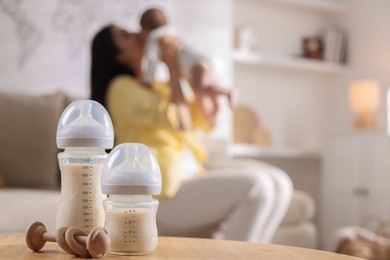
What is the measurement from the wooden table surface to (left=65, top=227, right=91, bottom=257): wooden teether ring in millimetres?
23

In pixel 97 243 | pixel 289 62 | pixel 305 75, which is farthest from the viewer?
A: pixel 305 75

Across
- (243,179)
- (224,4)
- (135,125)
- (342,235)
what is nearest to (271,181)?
(243,179)

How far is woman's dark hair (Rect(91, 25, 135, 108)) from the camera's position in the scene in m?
2.73

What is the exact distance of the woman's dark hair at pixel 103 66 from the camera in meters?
2.73

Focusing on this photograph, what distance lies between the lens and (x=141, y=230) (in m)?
1.02

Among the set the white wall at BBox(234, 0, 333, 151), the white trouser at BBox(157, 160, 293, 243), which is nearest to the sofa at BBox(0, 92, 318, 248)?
the white trouser at BBox(157, 160, 293, 243)

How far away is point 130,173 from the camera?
0.99m

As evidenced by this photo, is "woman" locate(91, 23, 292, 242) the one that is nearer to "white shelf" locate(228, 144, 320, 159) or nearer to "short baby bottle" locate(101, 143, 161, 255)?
"short baby bottle" locate(101, 143, 161, 255)

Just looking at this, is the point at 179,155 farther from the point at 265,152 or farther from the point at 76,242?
the point at 265,152

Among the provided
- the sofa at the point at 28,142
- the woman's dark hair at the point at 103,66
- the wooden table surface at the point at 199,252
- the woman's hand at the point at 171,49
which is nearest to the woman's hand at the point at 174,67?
the woman's hand at the point at 171,49

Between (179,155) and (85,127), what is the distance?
1.53m

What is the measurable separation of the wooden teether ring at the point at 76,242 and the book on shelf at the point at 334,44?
4.07m

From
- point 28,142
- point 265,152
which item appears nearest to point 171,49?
point 28,142

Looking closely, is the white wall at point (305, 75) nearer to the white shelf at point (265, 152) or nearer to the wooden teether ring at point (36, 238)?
the white shelf at point (265, 152)
